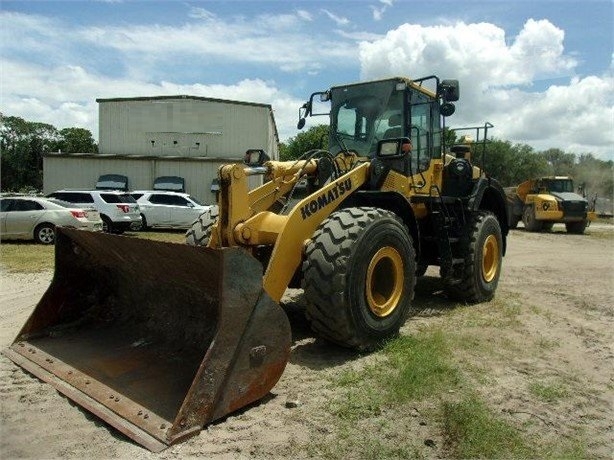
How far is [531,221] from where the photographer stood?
22766 millimetres

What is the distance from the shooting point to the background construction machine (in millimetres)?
22000

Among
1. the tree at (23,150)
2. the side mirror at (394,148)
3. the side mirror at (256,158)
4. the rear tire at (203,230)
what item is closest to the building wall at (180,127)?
the tree at (23,150)

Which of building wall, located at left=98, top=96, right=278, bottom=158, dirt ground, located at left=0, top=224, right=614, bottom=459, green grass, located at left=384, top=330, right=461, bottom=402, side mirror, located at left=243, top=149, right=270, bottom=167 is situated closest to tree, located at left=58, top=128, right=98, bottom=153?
building wall, located at left=98, top=96, right=278, bottom=158

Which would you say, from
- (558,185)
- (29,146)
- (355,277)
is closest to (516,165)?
(558,185)

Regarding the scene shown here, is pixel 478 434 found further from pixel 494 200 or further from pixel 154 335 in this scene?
pixel 494 200

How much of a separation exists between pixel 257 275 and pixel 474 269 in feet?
13.6

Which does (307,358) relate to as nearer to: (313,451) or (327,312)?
(327,312)

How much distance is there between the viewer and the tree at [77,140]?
58.9 metres

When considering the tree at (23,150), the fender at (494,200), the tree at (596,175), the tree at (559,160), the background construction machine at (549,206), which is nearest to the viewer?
the fender at (494,200)

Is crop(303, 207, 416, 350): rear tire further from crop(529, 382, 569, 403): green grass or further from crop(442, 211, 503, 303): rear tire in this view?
crop(442, 211, 503, 303): rear tire

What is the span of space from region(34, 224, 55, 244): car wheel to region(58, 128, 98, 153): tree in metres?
47.6

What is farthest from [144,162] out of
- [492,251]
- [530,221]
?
[492,251]

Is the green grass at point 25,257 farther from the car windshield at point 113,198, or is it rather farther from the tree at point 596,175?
the tree at point 596,175

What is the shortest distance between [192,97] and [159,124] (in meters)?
2.41
